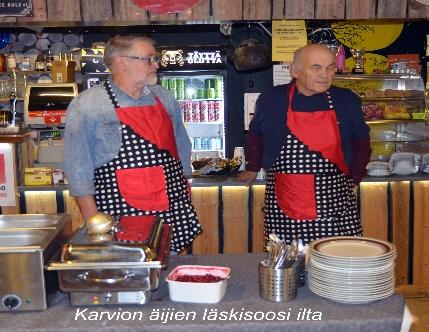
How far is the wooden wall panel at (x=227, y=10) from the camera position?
3.91 m

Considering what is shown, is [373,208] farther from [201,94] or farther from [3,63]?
[3,63]

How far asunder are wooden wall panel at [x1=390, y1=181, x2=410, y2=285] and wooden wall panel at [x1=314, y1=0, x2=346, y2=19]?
5.21 ft

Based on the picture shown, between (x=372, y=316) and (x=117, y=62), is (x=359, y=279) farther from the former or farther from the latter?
(x=117, y=62)

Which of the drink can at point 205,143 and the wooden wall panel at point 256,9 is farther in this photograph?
the drink can at point 205,143

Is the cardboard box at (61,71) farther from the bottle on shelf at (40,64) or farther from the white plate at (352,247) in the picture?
the white plate at (352,247)

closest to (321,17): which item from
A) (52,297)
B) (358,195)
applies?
(358,195)

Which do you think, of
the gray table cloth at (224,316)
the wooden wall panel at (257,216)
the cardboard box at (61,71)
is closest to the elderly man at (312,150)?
the gray table cloth at (224,316)

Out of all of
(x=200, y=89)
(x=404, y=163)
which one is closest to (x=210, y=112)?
(x=200, y=89)

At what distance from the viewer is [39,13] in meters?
3.89

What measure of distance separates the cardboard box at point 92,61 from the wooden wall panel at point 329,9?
10.1 ft

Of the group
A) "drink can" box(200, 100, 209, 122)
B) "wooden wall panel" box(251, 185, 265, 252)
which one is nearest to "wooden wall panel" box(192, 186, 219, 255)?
"wooden wall panel" box(251, 185, 265, 252)

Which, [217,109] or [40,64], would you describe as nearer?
[217,109]

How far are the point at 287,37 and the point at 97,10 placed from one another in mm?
1600

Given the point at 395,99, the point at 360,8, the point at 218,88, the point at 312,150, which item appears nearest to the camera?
the point at 312,150
